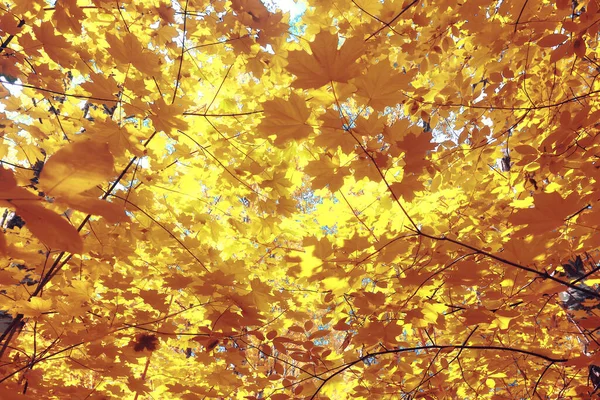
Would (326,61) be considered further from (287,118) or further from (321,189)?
(321,189)

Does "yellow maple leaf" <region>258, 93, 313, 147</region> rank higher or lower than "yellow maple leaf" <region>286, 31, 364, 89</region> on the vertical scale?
lower

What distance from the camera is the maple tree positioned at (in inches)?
35.5

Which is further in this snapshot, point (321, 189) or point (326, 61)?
point (321, 189)

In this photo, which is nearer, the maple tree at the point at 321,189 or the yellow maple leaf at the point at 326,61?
the yellow maple leaf at the point at 326,61

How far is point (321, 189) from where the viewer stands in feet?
5.18

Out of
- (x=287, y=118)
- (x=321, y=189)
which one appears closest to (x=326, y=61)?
(x=287, y=118)

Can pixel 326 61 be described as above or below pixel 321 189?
below

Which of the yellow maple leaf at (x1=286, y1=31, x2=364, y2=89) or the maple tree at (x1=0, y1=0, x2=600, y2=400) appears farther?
the maple tree at (x1=0, y1=0, x2=600, y2=400)

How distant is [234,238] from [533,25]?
1.84 meters

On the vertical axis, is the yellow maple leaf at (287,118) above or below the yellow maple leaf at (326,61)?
below

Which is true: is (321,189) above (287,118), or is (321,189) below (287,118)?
above

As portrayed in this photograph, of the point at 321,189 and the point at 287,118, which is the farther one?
the point at 321,189

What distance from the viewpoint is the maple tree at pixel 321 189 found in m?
0.90

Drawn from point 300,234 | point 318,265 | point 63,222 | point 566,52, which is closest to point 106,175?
point 63,222
